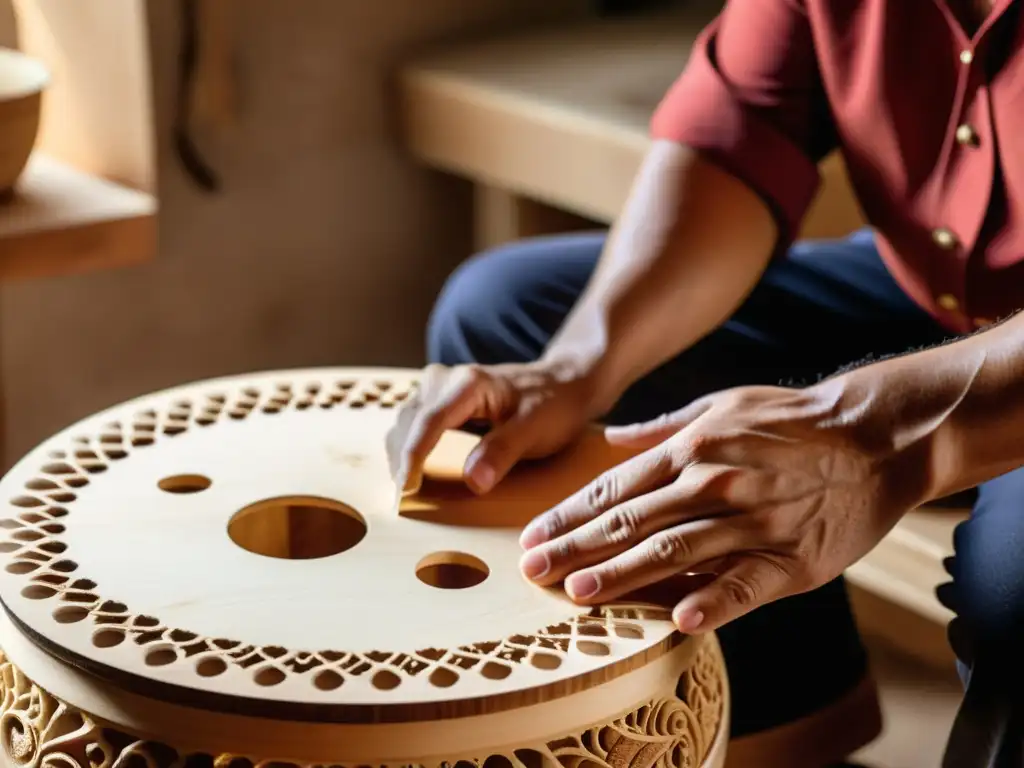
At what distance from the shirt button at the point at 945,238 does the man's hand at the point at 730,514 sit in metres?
0.30

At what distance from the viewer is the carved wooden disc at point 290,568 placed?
0.74m

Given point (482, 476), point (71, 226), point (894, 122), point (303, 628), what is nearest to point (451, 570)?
point (482, 476)

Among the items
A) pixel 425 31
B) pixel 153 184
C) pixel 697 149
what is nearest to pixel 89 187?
pixel 153 184

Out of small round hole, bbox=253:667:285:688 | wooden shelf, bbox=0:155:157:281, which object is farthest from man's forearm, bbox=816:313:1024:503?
wooden shelf, bbox=0:155:157:281

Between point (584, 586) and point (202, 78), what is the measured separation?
3.63ft

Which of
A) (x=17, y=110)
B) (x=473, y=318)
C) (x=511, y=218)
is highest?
(x=17, y=110)

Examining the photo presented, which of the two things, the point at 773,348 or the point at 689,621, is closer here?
the point at 689,621

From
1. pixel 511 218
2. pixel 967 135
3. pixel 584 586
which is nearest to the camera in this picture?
pixel 584 586

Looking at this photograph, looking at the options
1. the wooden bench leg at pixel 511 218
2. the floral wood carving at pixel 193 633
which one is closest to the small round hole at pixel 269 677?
the floral wood carving at pixel 193 633

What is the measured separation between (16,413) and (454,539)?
3.44 ft

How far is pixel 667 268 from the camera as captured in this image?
1155 mm

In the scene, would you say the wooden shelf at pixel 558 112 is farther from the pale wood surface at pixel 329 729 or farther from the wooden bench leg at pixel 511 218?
the pale wood surface at pixel 329 729

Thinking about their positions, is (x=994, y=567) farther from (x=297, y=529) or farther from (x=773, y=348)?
(x=297, y=529)

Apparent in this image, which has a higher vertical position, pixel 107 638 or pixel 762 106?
pixel 762 106
